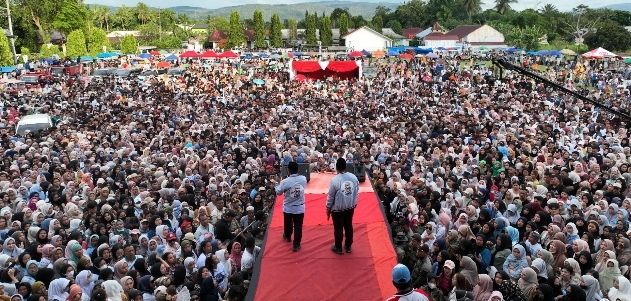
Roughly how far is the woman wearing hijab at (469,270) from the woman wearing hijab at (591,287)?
1.16 meters

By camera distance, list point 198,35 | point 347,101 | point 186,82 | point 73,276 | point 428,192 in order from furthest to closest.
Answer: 1. point 198,35
2. point 186,82
3. point 347,101
4. point 428,192
5. point 73,276

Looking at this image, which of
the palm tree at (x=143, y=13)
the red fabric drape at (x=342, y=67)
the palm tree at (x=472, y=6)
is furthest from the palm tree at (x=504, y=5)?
the red fabric drape at (x=342, y=67)

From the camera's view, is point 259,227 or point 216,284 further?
point 259,227

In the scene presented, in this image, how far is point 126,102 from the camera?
76.8 feet

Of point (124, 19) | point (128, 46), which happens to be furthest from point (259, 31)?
point (124, 19)

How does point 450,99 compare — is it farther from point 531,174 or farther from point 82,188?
point 82,188

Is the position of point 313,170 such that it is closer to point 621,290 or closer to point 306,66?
point 621,290

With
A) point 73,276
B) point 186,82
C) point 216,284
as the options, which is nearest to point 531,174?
point 216,284

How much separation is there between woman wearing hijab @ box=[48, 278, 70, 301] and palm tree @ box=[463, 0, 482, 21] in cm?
10620

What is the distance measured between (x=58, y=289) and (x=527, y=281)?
5417mm

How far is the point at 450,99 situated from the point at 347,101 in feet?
14.2

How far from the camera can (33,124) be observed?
18.2 meters

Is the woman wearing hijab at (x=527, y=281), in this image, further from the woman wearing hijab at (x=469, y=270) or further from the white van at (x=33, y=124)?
the white van at (x=33, y=124)

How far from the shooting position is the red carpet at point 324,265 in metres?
6.21
